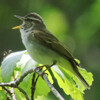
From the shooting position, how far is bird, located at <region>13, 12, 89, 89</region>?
3.10m

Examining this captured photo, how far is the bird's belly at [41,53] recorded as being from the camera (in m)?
3.08

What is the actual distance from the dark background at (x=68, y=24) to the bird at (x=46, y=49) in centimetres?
389

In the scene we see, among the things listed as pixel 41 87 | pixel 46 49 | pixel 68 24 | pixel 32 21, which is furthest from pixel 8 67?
pixel 68 24

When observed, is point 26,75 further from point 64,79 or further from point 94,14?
point 94,14

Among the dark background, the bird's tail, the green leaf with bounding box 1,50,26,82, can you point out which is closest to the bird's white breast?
the bird's tail

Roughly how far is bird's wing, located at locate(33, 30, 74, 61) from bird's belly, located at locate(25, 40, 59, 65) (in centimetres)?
5

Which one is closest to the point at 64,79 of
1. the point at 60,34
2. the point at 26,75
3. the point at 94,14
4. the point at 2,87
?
the point at 26,75

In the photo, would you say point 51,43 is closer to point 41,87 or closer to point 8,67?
point 41,87

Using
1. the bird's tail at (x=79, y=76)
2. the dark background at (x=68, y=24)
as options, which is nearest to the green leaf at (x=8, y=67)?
the bird's tail at (x=79, y=76)

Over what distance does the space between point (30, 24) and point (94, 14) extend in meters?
4.66

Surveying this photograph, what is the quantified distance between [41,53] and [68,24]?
6077 millimetres

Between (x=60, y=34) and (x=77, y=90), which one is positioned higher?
(x=60, y=34)

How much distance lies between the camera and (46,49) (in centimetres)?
328

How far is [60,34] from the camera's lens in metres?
8.70
